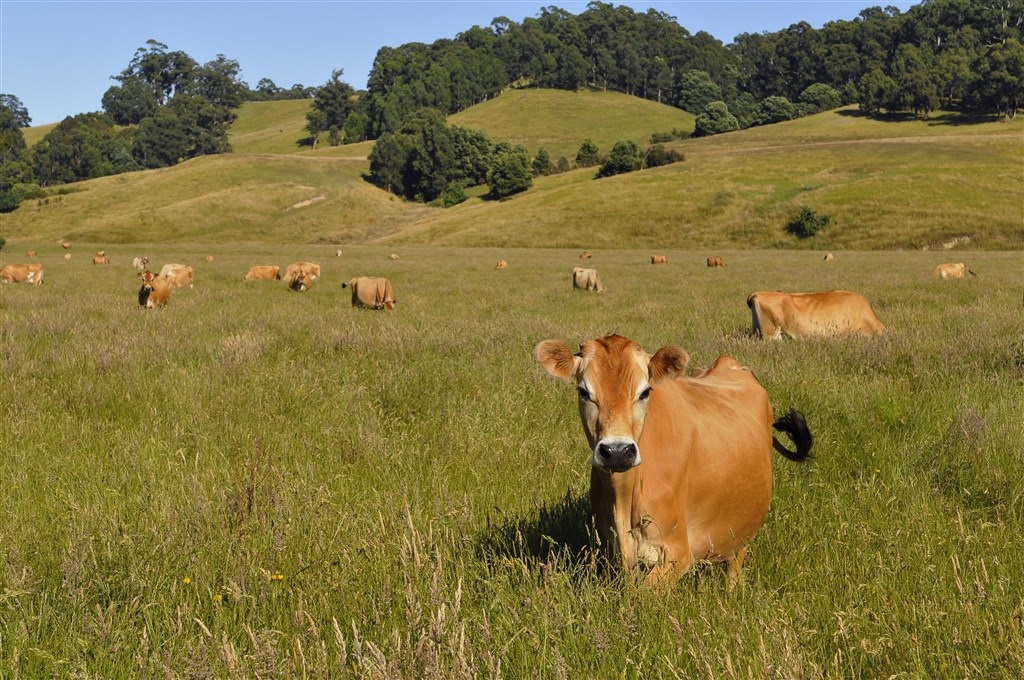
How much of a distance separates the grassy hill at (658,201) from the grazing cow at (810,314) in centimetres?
4866

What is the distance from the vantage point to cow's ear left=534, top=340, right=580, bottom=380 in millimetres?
3602

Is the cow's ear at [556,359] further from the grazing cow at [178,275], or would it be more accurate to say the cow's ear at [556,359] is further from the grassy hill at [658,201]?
the grassy hill at [658,201]

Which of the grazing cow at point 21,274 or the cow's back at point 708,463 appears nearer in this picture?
the cow's back at point 708,463

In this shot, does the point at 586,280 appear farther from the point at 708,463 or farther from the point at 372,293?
the point at 708,463

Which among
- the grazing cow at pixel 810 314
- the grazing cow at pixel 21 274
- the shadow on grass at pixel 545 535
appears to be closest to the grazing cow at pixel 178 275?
the grazing cow at pixel 21 274

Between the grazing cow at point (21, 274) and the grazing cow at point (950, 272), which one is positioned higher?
the grazing cow at point (21, 274)

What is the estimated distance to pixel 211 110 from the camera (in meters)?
165

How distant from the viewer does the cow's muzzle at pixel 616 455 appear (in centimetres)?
293

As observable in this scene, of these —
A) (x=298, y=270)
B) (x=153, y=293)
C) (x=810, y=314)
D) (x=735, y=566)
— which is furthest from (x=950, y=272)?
(x=153, y=293)

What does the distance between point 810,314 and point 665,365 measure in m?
9.83

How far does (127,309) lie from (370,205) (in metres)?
91.6

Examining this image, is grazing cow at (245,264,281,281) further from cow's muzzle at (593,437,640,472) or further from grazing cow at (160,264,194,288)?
cow's muzzle at (593,437,640,472)

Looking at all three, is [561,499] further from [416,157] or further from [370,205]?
[416,157]

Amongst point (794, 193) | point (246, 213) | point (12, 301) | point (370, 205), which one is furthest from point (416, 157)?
point (12, 301)
